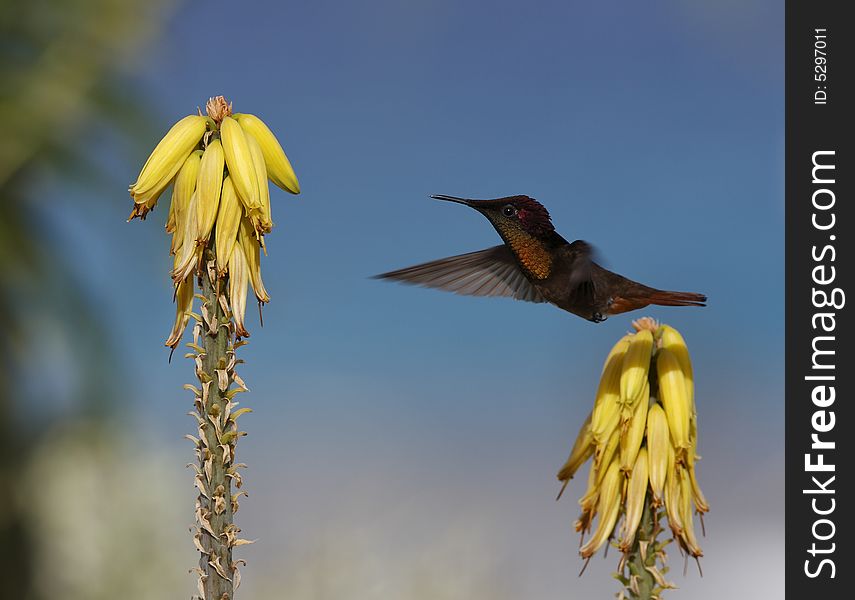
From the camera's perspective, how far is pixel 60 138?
13.4 feet

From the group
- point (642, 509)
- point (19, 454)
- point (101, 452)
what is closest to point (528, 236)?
point (642, 509)

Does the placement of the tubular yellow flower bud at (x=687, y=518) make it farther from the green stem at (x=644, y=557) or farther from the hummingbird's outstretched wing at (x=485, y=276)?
the hummingbird's outstretched wing at (x=485, y=276)

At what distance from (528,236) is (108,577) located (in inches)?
111

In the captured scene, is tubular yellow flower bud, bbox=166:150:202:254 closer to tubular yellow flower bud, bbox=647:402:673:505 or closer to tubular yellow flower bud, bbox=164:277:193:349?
tubular yellow flower bud, bbox=164:277:193:349

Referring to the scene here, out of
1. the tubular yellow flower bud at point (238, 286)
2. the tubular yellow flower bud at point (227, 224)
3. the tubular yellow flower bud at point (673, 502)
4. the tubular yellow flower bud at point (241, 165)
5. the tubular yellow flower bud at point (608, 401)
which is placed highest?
the tubular yellow flower bud at point (241, 165)

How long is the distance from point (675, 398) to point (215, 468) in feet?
2.56

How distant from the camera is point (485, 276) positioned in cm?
215

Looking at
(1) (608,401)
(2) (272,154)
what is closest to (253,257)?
(2) (272,154)

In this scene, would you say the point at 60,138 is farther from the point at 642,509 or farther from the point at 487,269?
the point at 642,509

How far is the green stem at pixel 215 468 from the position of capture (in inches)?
52.4

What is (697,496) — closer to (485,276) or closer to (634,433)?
(634,433)

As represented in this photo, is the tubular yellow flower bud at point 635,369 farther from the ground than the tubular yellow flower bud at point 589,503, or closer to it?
farther from the ground

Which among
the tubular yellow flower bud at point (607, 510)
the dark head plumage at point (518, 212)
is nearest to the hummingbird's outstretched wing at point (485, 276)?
the dark head plumage at point (518, 212)

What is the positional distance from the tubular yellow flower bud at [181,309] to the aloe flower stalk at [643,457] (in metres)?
0.73
